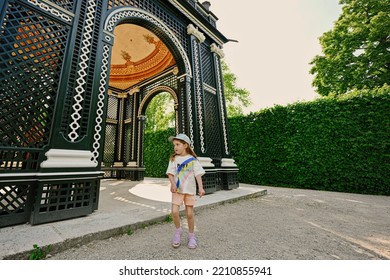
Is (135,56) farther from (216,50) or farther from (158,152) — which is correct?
(158,152)

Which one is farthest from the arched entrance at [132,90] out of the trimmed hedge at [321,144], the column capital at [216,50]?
the trimmed hedge at [321,144]

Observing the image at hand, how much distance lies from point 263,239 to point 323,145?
5.85 meters

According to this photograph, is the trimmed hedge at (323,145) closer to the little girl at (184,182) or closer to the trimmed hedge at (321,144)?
the trimmed hedge at (321,144)

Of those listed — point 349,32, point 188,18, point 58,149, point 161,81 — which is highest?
point 349,32

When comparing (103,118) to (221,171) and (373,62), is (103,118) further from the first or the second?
(373,62)

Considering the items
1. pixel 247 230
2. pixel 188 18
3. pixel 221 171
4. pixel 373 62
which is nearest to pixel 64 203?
pixel 247 230

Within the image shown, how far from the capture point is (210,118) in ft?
19.6

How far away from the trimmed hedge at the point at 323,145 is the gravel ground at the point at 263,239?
2.78 metres

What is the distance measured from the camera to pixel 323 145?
21.4 ft

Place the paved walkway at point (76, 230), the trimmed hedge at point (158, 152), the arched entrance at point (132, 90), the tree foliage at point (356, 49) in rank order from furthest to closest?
the trimmed hedge at point (158, 152), the tree foliage at point (356, 49), the arched entrance at point (132, 90), the paved walkway at point (76, 230)

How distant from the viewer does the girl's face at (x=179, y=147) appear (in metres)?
2.12

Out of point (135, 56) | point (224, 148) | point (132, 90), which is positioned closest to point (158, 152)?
point (132, 90)

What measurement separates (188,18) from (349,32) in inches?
449

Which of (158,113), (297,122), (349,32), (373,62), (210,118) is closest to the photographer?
(210,118)
